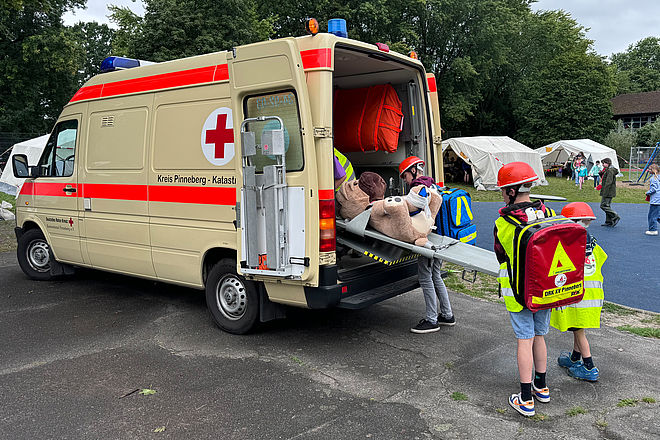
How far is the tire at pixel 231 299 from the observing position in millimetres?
5242

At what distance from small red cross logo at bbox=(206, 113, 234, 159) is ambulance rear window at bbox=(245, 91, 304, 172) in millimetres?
283

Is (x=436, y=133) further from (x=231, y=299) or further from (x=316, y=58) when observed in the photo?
(x=231, y=299)

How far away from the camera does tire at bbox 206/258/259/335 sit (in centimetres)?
524

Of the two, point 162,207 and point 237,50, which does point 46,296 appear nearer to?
point 162,207

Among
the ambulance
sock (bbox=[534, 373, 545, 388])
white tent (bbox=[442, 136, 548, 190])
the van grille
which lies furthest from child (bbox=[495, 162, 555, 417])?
white tent (bbox=[442, 136, 548, 190])

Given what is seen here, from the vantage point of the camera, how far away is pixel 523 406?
382cm

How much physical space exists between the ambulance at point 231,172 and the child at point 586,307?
62.1 inches

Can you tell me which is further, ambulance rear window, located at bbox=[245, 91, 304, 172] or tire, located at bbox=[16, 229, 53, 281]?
tire, located at bbox=[16, 229, 53, 281]

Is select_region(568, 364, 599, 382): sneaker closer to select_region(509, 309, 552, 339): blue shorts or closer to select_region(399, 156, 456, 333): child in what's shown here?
select_region(509, 309, 552, 339): blue shorts

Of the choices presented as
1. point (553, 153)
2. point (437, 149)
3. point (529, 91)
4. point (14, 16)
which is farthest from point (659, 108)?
point (437, 149)

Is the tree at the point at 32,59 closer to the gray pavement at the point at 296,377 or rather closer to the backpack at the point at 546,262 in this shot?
the gray pavement at the point at 296,377

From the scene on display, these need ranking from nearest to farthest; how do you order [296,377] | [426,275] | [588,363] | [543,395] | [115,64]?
1. [543,395]
2. [588,363]
3. [296,377]
4. [426,275]
5. [115,64]

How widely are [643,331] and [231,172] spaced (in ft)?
14.7

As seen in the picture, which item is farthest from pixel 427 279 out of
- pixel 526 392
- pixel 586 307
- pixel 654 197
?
pixel 654 197
